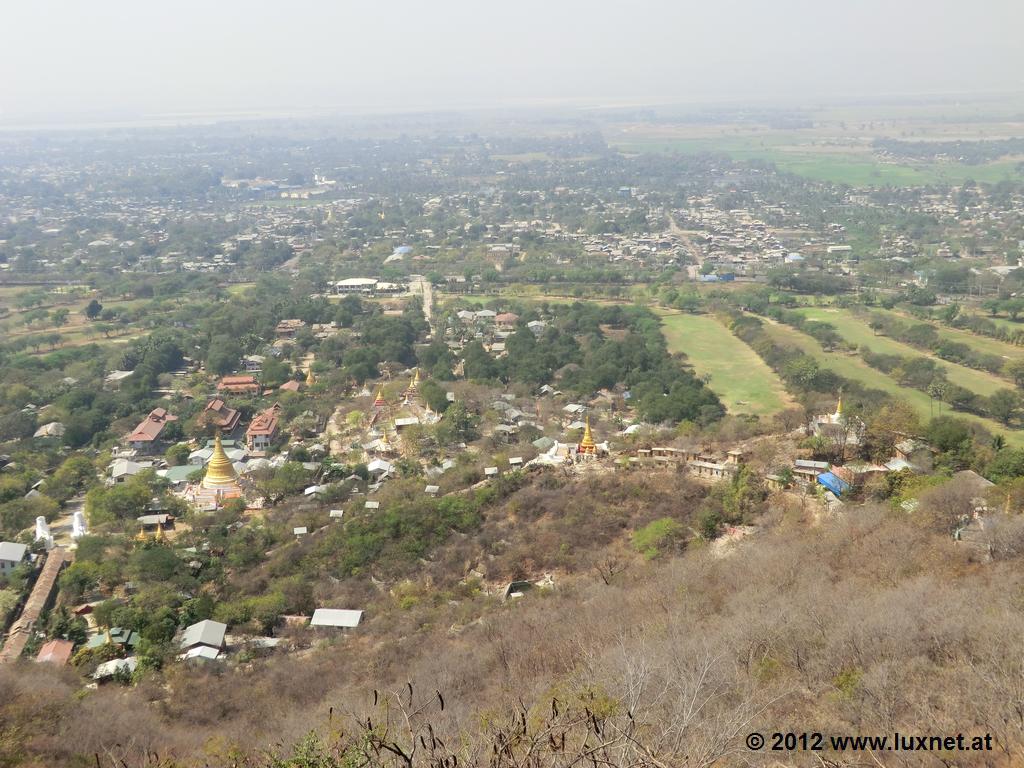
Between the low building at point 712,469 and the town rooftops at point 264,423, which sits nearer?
the low building at point 712,469

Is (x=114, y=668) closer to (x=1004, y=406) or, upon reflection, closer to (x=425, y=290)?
(x=1004, y=406)

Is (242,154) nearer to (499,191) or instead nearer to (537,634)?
(499,191)

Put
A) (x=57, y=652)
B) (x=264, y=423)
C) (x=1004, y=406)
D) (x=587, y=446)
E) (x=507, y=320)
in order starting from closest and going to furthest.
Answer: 1. (x=57, y=652)
2. (x=587, y=446)
3. (x=1004, y=406)
4. (x=264, y=423)
5. (x=507, y=320)

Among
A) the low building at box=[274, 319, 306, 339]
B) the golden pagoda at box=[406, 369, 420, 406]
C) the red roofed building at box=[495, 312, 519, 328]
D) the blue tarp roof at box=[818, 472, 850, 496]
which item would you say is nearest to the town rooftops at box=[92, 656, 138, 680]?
the blue tarp roof at box=[818, 472, 850, 496]

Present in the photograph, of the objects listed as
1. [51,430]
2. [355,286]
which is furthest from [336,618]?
[355,286]

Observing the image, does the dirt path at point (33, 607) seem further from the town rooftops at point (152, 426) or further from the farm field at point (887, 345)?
the farm field at point (887, 345)

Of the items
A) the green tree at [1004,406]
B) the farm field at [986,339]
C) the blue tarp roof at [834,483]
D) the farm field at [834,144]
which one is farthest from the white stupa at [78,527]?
the farm field at [834,144]
